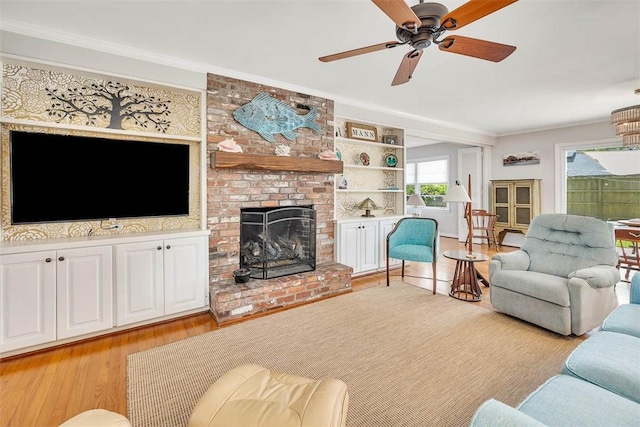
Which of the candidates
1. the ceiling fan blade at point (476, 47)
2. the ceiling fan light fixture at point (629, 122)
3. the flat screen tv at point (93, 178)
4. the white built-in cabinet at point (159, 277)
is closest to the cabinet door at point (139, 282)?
the white built-in cabinet at point (159, 277)

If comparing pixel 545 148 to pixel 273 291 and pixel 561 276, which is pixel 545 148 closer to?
pixel 561 276

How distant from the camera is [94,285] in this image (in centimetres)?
252

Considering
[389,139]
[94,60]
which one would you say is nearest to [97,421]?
[94,60]

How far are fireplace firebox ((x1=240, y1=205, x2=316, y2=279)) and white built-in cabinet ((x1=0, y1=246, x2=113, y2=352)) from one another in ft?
4.37

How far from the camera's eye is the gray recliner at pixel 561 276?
8.13ft

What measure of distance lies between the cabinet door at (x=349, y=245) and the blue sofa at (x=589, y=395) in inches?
111

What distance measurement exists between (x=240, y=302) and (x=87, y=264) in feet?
4.36

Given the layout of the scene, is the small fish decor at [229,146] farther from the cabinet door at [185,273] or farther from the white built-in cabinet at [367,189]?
the white built-in cabinet at [367,189]

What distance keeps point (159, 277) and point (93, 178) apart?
107cm

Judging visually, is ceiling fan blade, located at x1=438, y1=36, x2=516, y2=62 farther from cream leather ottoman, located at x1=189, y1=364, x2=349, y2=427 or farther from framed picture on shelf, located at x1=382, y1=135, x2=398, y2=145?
framed picture on shelf, located at x1=382, y1=135, x2=398, y2=145

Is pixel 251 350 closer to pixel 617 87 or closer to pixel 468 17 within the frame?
pixel 468 17

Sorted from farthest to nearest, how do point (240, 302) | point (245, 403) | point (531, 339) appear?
point (240, 302) → point (531, 339) → point (245, 403)

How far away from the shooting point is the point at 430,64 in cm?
304

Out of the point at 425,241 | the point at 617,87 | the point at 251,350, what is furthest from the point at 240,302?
the point at 617,87
